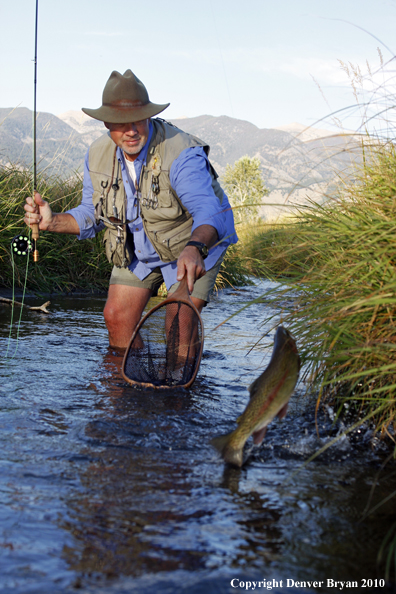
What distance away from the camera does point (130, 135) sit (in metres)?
4.22

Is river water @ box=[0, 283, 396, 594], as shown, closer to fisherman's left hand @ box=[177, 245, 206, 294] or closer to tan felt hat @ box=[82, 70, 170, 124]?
fisherman's left hand @ box=[177, 245, 206, 294]

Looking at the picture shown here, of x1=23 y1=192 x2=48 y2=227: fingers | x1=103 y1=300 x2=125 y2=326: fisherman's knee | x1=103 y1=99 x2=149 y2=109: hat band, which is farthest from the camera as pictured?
x1=103 y1=300 x2=125 y2=326: fisherman's knee

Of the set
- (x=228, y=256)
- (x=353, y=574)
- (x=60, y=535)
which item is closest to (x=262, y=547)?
(x=353, y=574)

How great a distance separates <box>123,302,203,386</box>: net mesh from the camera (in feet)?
13.2

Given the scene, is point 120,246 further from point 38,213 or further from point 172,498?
point 172,498

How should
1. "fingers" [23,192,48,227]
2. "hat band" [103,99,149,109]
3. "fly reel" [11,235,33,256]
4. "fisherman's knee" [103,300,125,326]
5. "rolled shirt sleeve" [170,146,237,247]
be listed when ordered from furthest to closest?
"fly reel" [11,235,33,256]
"fisherman's knee" [103,300,125,326]
"fingers" [23,192,48,227]
"hat band" [103,99,149,109]
"rolled shirt sleeve" [170,146,237,247]

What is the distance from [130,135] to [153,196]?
1.69ft

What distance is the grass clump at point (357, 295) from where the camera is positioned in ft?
8.60

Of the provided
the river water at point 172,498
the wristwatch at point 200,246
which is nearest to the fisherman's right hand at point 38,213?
the river water at point 172,498

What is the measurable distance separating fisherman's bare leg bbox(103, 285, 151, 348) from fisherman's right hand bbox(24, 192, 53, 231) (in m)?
0.87

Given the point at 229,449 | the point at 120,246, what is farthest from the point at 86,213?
the point at 229,449

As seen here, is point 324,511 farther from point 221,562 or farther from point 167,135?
point 167,135

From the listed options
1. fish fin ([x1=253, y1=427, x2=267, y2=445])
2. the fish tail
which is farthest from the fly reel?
fish fin ([x1=253, y1=427, x2=267, y2=445])

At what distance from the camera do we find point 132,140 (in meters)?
4.25
